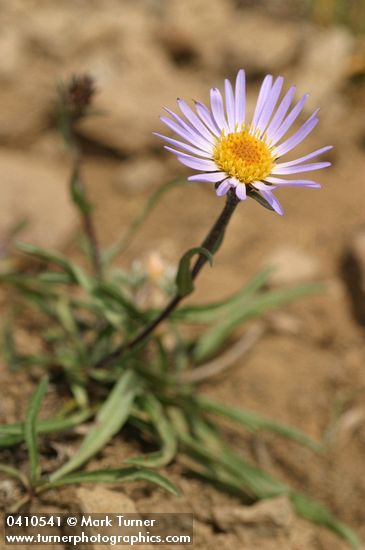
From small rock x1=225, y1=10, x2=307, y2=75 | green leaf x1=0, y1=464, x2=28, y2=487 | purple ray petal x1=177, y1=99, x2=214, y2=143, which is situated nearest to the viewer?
purple ray petal x1=177, y1=99, x2=214, y2=143

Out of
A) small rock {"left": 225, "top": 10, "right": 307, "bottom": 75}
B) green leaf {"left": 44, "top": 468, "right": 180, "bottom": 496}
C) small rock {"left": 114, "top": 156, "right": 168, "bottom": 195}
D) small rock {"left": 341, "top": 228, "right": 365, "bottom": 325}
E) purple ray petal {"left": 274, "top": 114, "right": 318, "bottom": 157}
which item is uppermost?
small rock {"left": 225, "top": 10, "right": 307, "bottom": 75}

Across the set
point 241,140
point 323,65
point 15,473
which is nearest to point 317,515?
point 15,473

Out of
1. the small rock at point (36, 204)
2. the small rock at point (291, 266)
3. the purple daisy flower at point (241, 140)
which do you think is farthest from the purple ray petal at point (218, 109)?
the small rock at point (36, 204)

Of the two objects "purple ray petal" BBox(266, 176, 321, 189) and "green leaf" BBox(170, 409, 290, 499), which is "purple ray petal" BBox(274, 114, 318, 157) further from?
"green leaf" BBox(170, 409, 290, 499)

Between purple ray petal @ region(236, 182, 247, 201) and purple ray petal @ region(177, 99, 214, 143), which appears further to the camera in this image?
purple ray petal @ region(177, 99, 214, 143)

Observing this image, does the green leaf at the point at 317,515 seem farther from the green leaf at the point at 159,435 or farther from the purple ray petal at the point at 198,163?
the purple ray petal at the point at 198,163

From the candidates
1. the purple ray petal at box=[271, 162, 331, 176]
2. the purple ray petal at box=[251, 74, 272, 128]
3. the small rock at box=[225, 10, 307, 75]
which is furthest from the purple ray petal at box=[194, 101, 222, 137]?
the small rock at box=[225, 10, 307, 75]

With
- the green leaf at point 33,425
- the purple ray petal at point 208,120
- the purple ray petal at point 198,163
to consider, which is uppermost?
the purple ray petal at point 208,120

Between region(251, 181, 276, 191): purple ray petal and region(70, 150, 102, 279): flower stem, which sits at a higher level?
region(70, 150, 102, 279): flower stem
